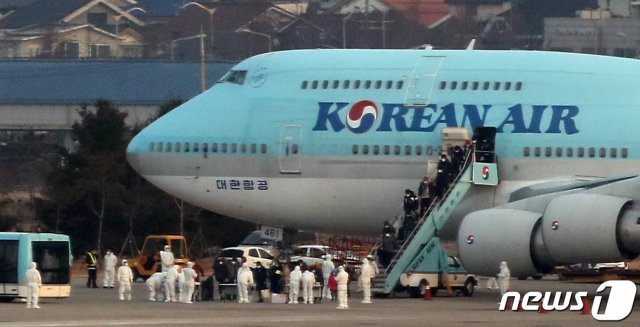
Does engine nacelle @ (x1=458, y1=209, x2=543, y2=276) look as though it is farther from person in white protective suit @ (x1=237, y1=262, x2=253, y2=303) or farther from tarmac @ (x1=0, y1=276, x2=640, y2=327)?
person in white protective suit @ (x1=237, y1=262, x2=253, y2=303)

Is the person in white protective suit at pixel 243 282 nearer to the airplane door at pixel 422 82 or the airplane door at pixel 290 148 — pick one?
the airplane door at pixel 290 148

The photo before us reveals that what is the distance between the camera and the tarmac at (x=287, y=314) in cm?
3419

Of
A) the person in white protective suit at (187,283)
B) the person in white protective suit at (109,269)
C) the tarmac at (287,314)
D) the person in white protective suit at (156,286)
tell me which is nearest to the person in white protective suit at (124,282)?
the tarmac at (287,314)

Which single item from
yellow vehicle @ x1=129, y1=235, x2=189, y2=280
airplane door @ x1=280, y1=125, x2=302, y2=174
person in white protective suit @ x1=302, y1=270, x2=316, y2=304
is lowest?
yellow vehicle @ x1=129, y1=235, x2=189, y2=280

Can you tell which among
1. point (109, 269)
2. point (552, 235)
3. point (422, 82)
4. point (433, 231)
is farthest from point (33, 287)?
point (552, 235)

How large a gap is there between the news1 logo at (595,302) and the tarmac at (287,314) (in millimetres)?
282

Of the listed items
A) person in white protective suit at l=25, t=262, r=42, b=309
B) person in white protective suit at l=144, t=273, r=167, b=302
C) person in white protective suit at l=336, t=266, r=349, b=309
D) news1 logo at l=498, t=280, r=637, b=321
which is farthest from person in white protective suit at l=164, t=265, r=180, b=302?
news1 logo at l=498, t=280, r=637, b=321

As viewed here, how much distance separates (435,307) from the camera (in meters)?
40.0

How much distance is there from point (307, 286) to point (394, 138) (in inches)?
190

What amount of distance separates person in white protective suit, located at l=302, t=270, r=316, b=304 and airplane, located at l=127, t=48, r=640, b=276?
3551 millimetres

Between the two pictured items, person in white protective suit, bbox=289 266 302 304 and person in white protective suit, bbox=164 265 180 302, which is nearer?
person in white protective suit, bbox=289 266 302 304

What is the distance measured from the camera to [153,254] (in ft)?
192

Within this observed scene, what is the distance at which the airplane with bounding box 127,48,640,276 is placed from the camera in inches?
1713

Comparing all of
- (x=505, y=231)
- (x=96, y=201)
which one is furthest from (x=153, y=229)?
(x=505, y=231)
